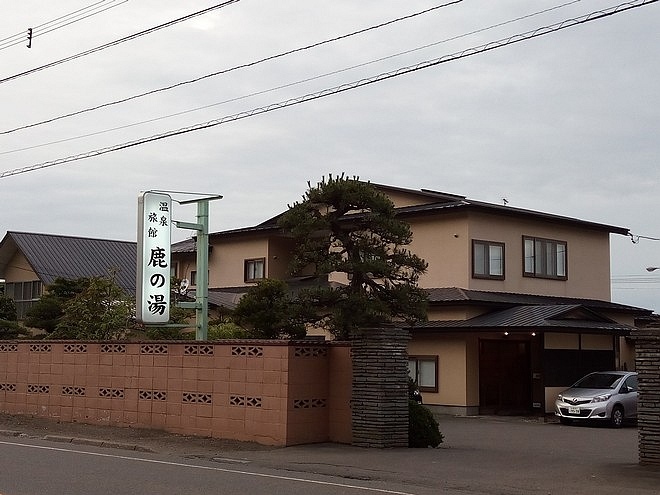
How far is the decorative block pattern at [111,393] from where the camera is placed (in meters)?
21.6

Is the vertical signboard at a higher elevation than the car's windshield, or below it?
higher

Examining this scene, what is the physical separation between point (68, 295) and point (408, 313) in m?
20.4

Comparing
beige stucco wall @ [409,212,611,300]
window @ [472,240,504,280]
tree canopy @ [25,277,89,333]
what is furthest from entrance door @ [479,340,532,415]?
tree canopy @ [25,277,89,333]

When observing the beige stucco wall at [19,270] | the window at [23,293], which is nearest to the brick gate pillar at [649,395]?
the window at [23,293]

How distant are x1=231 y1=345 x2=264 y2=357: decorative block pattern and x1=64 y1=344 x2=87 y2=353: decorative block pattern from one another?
5.38 metres

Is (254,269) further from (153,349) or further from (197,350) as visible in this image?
(197,350)

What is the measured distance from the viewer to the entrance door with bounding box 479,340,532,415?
104ft

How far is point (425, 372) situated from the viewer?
31.6m

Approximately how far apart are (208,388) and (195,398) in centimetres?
45

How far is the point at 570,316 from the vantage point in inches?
1179

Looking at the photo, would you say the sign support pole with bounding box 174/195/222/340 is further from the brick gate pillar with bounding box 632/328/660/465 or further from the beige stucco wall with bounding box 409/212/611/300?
the beige stucco wall with bounding box 409/212/611/300

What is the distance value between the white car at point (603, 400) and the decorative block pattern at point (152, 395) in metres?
12.6

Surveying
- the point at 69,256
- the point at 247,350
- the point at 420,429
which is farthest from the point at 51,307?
the point at 420,429

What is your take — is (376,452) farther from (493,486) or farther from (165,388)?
(165,388)
